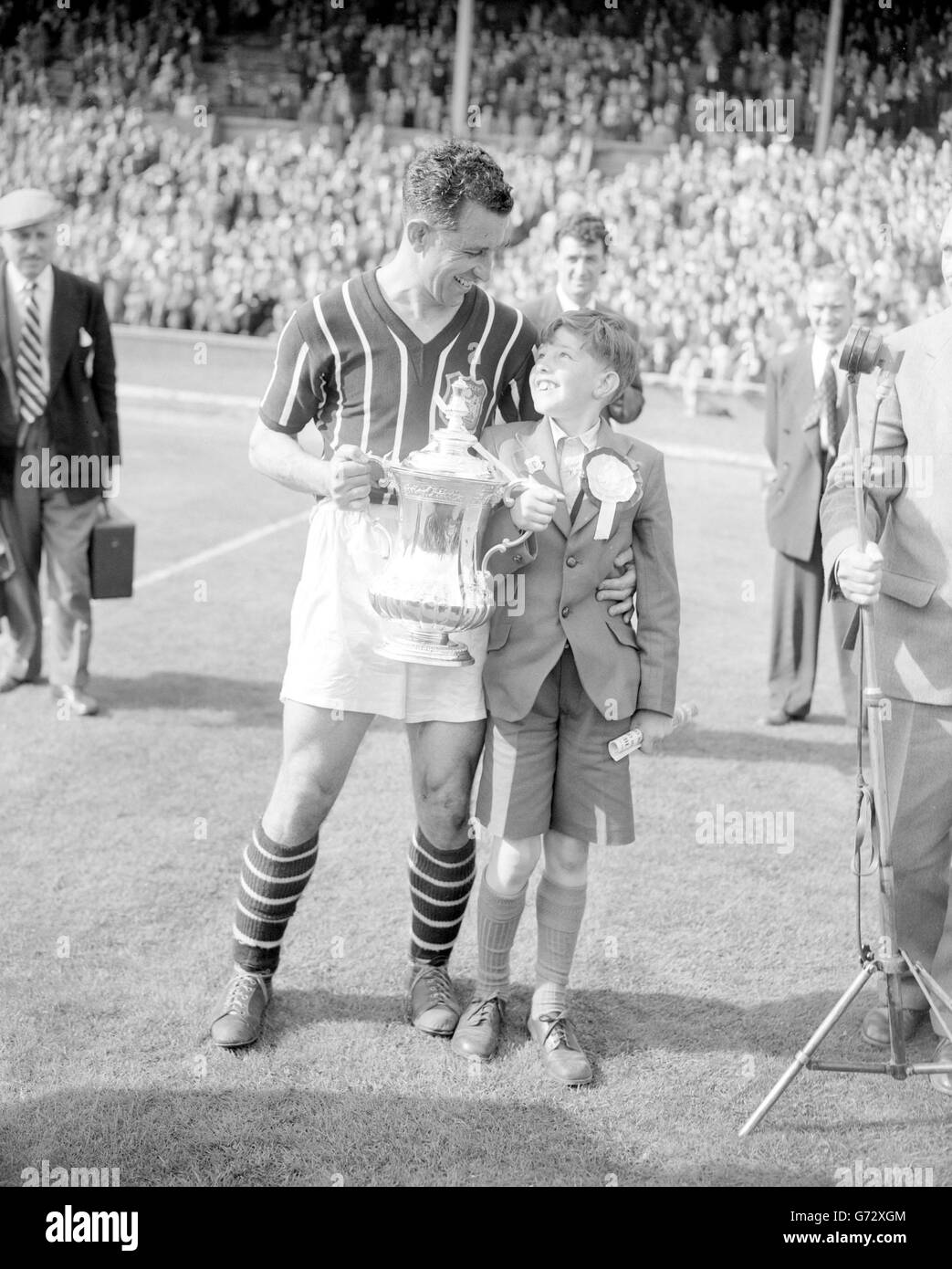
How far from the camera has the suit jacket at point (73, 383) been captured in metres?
5.90

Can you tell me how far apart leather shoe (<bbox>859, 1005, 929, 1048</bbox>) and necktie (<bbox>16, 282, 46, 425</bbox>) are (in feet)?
13.5

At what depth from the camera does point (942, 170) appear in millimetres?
20453

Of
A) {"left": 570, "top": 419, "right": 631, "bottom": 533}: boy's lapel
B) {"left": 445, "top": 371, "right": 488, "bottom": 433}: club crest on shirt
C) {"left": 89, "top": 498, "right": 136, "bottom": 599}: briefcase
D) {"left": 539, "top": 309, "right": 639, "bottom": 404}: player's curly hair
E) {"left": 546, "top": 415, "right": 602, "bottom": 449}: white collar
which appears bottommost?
{"left": 89, "top": 498, "right": 136, "bottom": 599}: briefcase

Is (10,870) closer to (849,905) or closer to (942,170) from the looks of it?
(849,905)

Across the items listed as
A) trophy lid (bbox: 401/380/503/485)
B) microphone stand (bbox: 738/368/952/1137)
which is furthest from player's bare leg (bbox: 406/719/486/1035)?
microphone stand (bbox: 738/368/952/1137)

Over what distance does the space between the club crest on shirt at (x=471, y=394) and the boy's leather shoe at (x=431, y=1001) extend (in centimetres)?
136

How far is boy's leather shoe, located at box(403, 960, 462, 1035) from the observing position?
3426 millimetres

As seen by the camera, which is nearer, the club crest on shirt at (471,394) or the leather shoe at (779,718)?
the club crest on shirt at (471,394)

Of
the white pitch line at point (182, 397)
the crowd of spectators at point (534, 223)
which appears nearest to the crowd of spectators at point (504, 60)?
the crowd of spectators at point (534, 223)

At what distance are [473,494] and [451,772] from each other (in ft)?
2.24

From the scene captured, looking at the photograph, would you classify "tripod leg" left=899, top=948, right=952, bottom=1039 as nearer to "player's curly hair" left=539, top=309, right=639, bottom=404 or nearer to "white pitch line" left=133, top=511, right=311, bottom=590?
"player's curly hair" left=539, top=309, right=639, bottom=404

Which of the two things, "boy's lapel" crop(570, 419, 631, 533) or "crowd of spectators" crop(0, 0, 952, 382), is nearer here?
"boy's lapel" crop(570, 419, 631, 533)

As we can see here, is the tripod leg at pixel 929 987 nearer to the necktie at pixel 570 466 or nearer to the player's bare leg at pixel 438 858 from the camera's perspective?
the player's bare leg at pixel 438 858
